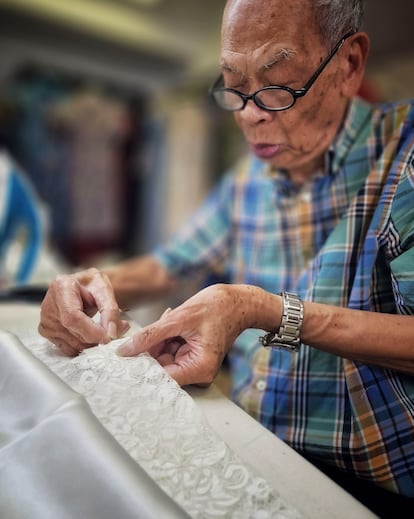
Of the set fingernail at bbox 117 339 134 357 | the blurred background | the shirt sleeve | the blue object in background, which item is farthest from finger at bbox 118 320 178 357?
the blurred background

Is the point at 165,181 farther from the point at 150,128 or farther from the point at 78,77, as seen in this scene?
the point at 78,77

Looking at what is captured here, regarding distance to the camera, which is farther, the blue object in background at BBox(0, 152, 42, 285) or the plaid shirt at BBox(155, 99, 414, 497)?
the blue object in background at BBox(0, 152, 42, 285)

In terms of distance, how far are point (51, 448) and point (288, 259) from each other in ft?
1.69

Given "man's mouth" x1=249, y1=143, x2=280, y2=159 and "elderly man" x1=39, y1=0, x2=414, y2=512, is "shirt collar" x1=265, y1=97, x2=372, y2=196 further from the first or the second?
"man's mouth" x1=249, y1=143, x2=280, y2=159

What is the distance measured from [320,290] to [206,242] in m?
0.46

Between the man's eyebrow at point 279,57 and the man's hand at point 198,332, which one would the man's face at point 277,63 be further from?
the man's hand at point 198,332

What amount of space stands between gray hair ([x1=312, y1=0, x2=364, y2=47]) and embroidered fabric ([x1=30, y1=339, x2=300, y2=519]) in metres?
0.45

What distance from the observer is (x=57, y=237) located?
2791 mm

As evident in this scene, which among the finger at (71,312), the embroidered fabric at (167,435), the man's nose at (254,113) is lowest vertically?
the embroidered fabric at (167,435)

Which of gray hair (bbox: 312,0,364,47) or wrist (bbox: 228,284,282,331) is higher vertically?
gray hair (bbox: 312,0,364,47)

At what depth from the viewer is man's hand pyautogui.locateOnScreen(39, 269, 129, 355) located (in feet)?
1.53

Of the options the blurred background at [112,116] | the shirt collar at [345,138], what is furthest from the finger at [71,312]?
the blurred background at [112,116]

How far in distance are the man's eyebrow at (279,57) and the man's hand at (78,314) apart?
0.35 metres

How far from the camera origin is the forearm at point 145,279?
2.87 feet
